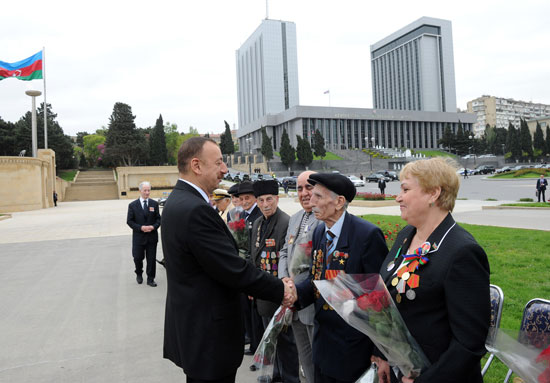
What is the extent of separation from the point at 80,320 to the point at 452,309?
5.30 m

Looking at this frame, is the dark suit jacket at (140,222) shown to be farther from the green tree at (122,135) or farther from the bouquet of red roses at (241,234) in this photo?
the green tree at (122,135)

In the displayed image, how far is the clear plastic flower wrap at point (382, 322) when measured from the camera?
178 cm

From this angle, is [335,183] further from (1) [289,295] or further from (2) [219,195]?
(2) [219,195]

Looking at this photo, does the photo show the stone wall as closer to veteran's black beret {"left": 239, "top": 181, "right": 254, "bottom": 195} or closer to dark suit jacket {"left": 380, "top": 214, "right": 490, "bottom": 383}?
veteran's black beret {"left": 239, "top": 181, "right": 254, "bottom": 195}

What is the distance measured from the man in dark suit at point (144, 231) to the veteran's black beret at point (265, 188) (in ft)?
13.3

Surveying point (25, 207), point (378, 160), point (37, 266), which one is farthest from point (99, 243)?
point (378, 160)

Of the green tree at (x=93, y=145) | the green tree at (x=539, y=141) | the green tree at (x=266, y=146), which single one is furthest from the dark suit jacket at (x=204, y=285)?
the green tree at (x=539, y=141)

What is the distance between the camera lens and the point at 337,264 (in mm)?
2432

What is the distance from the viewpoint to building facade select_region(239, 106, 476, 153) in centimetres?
8838

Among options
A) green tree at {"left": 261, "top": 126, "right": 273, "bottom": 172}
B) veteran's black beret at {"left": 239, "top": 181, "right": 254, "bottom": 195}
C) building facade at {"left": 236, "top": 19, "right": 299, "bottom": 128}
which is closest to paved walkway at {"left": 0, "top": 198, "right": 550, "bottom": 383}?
veteran's black beret at {"left": 239, "top": 181, "right": 254, "bottom": 195}

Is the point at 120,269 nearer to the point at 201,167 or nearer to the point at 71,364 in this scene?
the point at 71,364

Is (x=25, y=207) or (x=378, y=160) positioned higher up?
(x=378, y=160)

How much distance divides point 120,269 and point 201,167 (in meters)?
7.30

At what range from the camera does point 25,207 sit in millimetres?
31141
